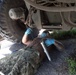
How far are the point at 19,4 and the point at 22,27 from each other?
585 mm

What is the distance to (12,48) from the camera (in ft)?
15.1

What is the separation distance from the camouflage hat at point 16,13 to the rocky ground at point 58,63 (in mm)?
892

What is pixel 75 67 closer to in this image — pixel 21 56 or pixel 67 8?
pixel 21 56

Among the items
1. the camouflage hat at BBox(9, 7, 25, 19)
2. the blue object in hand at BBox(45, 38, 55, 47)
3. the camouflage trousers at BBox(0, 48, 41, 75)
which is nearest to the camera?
the camouflage trousers at BBox(0, 48, 41, 75)

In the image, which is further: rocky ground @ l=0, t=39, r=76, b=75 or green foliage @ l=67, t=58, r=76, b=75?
rocky ground @ l=0, t=39, r=76, b=75

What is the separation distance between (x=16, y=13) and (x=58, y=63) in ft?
3.54

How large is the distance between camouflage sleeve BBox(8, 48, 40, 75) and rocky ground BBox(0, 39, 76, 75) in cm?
12

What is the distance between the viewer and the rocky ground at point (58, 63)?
3566mm

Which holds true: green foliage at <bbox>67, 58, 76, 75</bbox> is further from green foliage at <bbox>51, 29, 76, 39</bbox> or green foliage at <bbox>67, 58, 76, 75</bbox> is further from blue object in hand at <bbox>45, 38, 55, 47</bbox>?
green foliage at <bbox>51, 29, 76, 39</bbox>

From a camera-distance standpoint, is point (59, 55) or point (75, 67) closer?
point (75, 67)

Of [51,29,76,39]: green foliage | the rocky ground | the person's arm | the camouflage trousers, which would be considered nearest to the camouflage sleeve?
the camouflage trousers

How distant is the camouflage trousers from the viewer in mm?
3365

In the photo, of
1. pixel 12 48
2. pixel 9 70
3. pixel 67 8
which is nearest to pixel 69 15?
pixel 67 8

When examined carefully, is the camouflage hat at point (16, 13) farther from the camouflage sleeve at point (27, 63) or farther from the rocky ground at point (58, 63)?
the rocky ground at point (58, 63)
